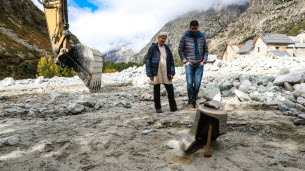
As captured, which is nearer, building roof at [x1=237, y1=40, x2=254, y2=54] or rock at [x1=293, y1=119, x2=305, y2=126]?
rock at [x1=293, y1=119, x2=305, y2=126]

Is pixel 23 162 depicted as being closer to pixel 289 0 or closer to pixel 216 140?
pixel 216 140

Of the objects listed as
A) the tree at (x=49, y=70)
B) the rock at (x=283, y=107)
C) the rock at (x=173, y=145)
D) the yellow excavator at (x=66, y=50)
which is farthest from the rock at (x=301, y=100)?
the tree at (x=49, y=70)

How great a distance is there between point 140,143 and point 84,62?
5367 millimetres

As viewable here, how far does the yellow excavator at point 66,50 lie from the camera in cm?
768

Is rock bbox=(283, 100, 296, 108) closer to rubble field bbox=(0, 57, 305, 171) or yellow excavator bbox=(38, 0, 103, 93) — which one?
rubble field bbox=(0, 57, 305, 171)

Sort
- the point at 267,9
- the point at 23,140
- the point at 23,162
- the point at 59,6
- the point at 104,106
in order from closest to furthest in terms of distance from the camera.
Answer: the point at 23,162, the point at 23,140, the point at 104,106, the point at 59,6, the point at 267,9

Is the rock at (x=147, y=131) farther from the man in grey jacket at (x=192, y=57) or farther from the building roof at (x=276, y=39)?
the building roof at (x=276, y=39)

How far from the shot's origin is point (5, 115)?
4855 millimetres

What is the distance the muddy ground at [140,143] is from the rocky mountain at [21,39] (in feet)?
134

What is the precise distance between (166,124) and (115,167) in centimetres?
157

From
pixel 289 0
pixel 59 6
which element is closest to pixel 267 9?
pixel 289 0

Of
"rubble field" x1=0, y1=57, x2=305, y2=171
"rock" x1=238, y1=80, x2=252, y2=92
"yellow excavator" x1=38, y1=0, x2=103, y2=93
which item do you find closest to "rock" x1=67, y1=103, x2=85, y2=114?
"rubble field" x1=0, y1=57, x2=305, y2=171

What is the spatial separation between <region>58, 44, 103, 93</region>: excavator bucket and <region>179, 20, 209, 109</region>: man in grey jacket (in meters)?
3.68

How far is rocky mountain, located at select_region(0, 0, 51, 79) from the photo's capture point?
42844 mm
